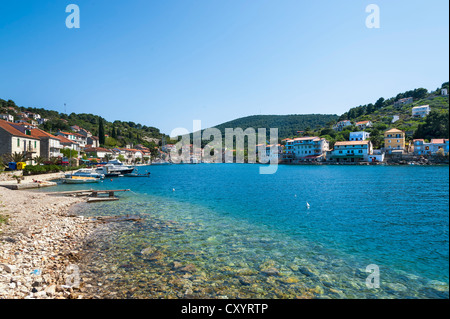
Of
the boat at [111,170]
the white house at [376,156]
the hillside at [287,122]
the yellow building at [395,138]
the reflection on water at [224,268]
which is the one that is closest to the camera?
the reflection on water at [224,268]

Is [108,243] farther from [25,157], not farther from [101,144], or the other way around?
[101,144]

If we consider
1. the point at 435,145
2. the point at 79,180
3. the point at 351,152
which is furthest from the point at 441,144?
the point at 351,152

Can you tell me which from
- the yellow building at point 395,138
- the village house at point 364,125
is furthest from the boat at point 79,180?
the village house at point 364,125

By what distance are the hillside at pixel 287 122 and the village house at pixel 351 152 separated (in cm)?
4862

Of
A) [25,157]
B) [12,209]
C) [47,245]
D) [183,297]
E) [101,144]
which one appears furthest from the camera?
[101,144]

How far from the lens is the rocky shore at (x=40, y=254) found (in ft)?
19.1

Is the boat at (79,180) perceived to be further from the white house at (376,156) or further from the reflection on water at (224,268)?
the white house at (376,156)

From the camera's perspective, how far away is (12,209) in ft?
48.4

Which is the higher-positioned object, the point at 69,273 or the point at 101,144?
the point at 101,144

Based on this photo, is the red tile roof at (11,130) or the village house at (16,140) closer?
the village house at (16,140)

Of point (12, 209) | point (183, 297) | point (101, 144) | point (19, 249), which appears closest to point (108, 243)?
point (19, 249)

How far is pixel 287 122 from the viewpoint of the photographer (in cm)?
17662

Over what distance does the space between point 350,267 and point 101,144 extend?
362 feet

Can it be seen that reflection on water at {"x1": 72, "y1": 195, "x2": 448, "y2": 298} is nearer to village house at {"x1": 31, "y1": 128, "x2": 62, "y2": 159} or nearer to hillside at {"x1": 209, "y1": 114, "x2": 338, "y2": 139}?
village house at {"x1": 31, "y1": 128, "x2": 62, "y2": 159}
